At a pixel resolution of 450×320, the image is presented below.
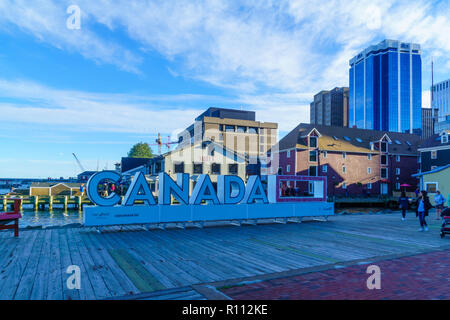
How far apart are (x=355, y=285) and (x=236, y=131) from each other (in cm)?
8911

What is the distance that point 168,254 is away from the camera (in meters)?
9.56

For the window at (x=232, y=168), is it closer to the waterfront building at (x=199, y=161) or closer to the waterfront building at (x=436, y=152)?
the waterfront building at (x=199, y=161)

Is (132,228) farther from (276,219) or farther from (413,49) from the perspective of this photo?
(413,49)

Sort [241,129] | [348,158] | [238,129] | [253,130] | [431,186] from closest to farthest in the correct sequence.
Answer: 1. [431,186]
2. [348,158]
3. [238,129]
4. [241,129]
5. [253,130]

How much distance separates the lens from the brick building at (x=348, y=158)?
49719mm

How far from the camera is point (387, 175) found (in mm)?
54938

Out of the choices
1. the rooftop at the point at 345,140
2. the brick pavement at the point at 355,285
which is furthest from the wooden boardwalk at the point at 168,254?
the rooftop at the point at 345,140

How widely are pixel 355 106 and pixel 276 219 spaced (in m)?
178

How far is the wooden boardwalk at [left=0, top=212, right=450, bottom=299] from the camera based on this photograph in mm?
6570

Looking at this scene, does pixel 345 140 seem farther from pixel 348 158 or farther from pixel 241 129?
pixel 241 129

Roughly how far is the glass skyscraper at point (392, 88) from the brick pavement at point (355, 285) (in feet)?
553

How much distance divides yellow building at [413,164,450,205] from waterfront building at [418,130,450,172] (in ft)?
62.1

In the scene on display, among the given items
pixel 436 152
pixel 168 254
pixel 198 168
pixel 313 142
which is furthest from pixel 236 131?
pixel 168 254
